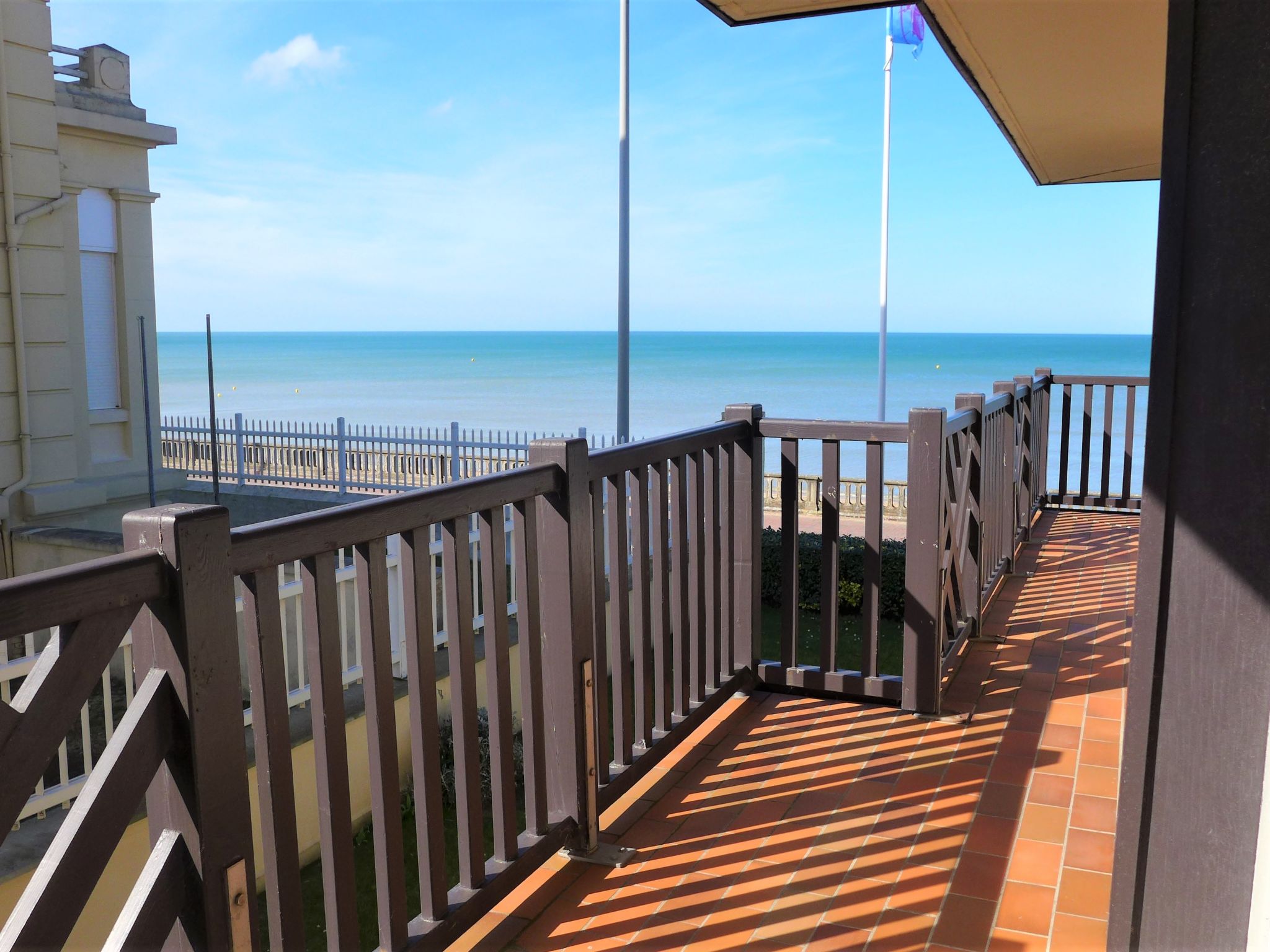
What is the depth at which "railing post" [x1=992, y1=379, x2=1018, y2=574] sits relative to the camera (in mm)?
5500

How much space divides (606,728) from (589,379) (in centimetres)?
5999

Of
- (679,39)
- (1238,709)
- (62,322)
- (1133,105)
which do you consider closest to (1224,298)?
(1238,709)

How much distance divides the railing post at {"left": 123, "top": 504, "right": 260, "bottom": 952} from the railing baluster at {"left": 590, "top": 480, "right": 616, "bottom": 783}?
1.19 meters

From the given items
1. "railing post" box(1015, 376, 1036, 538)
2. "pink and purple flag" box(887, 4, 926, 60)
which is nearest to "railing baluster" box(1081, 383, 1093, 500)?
"railing post" box(1015, 376, 1036, 538)

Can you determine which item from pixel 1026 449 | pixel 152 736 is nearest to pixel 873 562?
pixel 152 736

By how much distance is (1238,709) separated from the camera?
1526mm

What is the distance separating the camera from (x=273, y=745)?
1.54 meters

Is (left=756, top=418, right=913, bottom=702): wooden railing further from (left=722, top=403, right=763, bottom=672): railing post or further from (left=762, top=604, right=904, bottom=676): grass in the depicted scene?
(left=762, top=604, right=904, bottom=676): grass

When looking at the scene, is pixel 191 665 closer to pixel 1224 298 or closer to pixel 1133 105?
pixel 1224 298

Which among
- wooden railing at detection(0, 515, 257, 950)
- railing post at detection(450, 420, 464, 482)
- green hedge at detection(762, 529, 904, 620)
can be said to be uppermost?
wooden railing at detection(0, 515, 257, 950)

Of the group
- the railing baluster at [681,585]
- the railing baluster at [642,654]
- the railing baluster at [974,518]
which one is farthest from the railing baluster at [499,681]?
the railing baluster at [974,518]

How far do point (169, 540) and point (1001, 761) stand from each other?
2.72 metres

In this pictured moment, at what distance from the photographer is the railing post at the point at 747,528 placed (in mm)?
3564

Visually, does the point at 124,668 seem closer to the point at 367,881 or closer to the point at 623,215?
the point at 367,881
